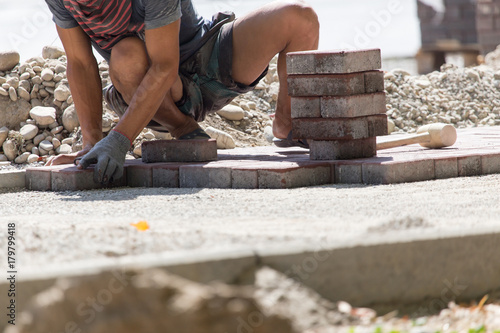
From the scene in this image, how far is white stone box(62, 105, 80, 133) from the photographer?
21.3ft

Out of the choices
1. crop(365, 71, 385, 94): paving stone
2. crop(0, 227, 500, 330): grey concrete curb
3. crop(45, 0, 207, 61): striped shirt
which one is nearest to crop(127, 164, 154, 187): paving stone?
crop(45, 0, 207, 61): striped shirt

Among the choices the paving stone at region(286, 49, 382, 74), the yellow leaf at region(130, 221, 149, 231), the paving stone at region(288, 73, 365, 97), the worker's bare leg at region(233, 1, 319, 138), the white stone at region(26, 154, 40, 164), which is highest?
the worker's bare leg at region(233, 1, 319, 138)

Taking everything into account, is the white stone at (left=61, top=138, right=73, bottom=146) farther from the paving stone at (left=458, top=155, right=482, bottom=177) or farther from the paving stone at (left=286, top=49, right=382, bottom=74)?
the paving stone at (left=458, top=155, right=482, bottom=177)

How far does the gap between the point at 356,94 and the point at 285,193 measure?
82 centimetres

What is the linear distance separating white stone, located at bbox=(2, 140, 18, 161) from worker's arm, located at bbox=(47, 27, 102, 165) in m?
2.27

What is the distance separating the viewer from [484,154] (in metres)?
3.83

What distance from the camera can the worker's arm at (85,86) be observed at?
4176 mm

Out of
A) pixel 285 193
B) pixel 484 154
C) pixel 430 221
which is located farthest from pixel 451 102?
pixel 430 221

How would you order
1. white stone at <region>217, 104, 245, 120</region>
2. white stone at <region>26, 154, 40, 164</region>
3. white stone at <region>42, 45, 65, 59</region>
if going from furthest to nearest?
white stone at <region>42, 45, 65, 59</region>, white stone at <region>217, 104, 245, 120</region>, white stone at <region>26, 154, 40, 164</region>

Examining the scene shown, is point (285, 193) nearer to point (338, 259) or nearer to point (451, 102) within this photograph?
point (338, 259)

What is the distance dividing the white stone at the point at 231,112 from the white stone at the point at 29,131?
6.18 ft

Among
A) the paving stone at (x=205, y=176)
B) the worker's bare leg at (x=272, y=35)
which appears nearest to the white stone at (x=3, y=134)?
the worker's bare leg at (x=272, y=35)

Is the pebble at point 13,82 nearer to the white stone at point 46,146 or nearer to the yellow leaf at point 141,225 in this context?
the white stone at point 46,146

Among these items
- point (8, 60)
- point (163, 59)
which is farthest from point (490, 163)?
point (8, 60)
